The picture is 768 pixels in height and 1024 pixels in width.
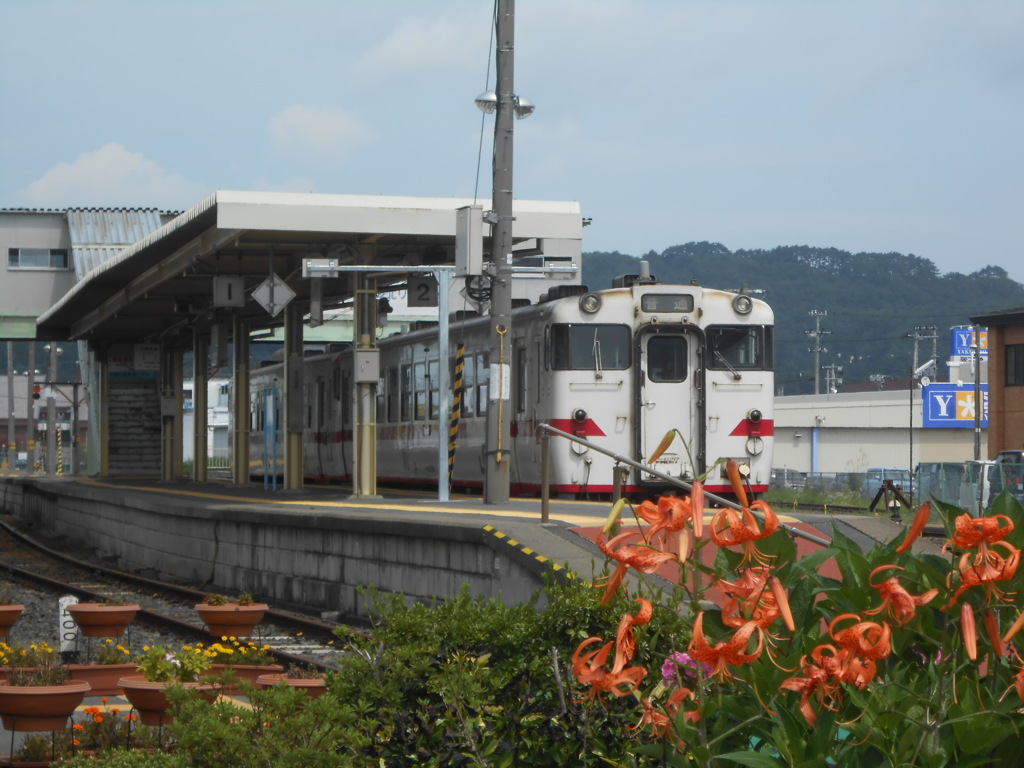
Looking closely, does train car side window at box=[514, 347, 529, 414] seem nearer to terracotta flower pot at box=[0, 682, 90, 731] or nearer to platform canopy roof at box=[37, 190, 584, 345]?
platform canopy roof at box=[37, 190, 584, 345]

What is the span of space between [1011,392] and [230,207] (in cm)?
3801

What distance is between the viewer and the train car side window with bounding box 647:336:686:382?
773 inches

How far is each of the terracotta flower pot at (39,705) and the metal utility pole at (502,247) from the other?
9.80m

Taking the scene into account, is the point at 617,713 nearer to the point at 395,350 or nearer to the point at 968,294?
the point at 395,350

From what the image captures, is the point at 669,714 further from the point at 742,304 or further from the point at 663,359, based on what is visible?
the point at 742,304

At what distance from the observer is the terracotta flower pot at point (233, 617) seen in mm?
13742

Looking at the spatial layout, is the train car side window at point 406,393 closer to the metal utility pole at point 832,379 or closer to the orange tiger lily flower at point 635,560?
the orange tiger lily flower at point 635,560

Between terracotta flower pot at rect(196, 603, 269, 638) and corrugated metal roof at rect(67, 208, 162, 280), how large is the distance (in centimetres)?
3220

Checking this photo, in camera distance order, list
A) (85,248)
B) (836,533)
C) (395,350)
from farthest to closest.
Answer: (85,248) < (395,350) < (836,533)

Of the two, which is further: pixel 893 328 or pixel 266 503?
pixel 893 328

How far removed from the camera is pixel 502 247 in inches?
696

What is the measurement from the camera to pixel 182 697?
4645 mm

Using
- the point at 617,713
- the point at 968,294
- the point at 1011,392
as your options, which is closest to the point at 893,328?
the point at 968,294

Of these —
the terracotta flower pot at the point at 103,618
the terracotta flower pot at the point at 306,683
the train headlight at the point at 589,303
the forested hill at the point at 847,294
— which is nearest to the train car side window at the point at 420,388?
the train headlight at the point at 589,303
